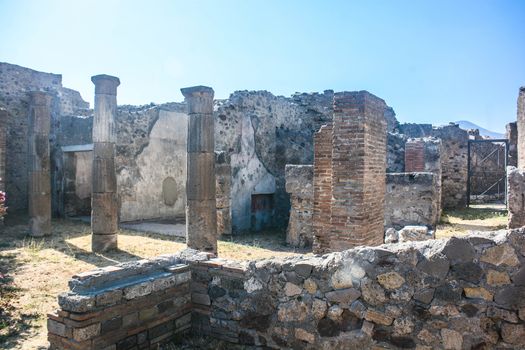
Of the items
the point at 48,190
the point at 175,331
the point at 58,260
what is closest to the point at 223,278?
the point at 175,331

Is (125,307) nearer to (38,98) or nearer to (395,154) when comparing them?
(38,98)

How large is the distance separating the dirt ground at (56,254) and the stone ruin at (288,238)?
0.62m

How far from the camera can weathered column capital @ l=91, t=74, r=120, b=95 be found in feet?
32.2

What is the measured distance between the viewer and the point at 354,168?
6.09 metres

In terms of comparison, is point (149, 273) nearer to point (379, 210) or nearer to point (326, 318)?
point (326, 318)

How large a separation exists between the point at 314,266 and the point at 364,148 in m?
2.75

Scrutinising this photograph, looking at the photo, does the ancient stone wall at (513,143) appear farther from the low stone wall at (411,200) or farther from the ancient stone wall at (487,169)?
the low stone wall at (411,200)

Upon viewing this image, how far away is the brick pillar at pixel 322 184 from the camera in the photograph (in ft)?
25.0

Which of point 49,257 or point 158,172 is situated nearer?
point 49,257

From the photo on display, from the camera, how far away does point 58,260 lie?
881 centimetres

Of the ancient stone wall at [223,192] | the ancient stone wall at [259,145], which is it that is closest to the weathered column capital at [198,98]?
the ancient stone wall at [223,192]

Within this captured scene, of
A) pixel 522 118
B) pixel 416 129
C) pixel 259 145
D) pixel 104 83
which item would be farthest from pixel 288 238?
pixel 416 129

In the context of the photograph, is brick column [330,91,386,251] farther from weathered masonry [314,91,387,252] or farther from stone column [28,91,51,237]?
stone column [28,91,51,237]

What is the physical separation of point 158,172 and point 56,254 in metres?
6.44
